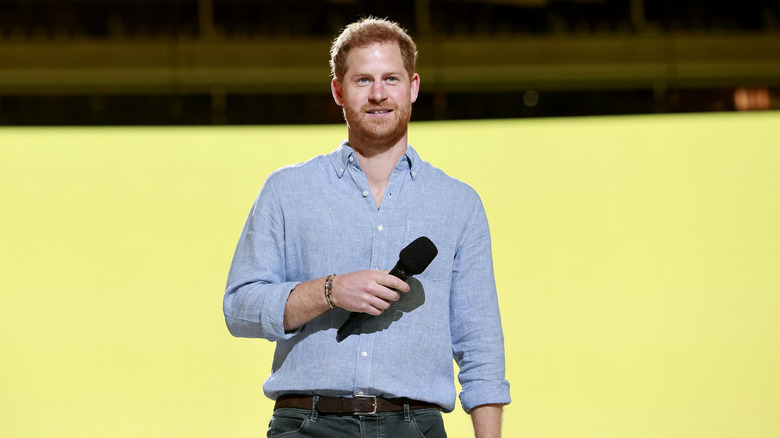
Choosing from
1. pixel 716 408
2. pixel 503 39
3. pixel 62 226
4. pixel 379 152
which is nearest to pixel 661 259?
pixel 716 408

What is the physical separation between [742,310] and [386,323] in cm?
220

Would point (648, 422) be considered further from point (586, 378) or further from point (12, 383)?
point (12, 383)

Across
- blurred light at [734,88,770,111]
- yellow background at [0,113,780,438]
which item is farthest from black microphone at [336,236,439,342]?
blurred light at [734,88,770,111]

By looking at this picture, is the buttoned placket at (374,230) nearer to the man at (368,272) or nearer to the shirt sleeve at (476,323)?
the man at (368,272)

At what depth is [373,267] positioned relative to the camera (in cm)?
144

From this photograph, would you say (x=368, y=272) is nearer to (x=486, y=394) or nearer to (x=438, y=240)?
(x=438, y=240)

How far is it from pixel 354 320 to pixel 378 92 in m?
0.40

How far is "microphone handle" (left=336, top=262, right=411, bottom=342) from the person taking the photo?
4.39 ft

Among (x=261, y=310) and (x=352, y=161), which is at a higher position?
(x=352, y=161)

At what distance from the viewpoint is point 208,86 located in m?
3.56

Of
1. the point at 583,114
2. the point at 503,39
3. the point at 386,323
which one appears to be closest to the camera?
the point at 386,323

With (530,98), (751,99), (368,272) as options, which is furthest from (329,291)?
(751,99)

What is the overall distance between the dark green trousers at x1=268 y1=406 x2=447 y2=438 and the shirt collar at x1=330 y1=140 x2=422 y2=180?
0.43 m

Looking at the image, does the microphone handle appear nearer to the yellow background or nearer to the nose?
the nose
